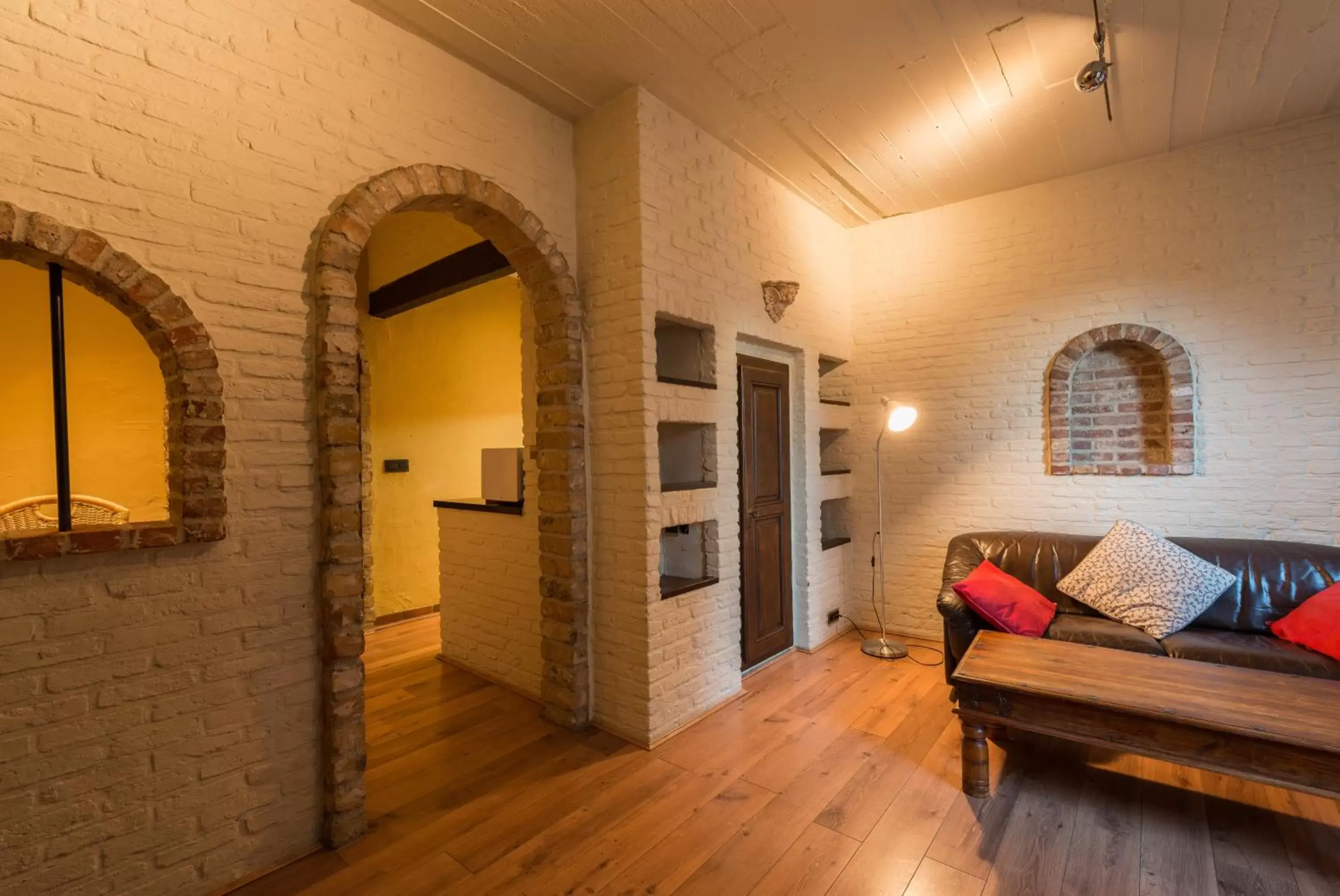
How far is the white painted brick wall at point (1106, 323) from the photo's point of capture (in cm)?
326

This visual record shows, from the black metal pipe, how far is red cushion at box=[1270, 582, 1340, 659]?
4.69 m

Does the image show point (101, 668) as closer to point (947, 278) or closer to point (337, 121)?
point (337, 121)

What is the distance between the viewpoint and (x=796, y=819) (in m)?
2.25

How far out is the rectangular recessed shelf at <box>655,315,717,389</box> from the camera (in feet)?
10.6

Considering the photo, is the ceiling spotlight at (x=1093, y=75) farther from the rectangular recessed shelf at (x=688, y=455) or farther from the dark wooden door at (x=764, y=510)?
the rectangular recessed shelf at (x=688, y=455)

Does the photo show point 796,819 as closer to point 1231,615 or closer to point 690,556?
point 690,556

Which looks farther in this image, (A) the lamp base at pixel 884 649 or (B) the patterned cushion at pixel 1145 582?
(A) the lamp base at pixel 884 649

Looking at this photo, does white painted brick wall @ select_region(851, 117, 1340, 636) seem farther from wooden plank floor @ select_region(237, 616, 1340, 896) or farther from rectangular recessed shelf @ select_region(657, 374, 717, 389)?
rectangular recessed shelf @ select_region(657, 374, 717, 389)

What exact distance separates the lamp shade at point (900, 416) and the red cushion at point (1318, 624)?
6.46 feet

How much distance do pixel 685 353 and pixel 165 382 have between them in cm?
242

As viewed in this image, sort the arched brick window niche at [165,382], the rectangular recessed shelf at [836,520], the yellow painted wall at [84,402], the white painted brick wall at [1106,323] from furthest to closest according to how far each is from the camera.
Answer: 1. the rectangular recessed shelf at [836,520]
2. the white painted brick wall at [1106,323]
3. the yellow painted wall at [84,402]
4. the arched brick window niche at [165,382]

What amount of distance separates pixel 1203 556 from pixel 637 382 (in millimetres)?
3183

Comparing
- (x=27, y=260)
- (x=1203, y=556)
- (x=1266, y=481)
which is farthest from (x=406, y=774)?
(x=1266, y=481)

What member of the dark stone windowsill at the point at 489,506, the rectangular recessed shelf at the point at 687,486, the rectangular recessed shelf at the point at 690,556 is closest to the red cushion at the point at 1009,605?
the rectangular recessed shelf at the point at 690,556
